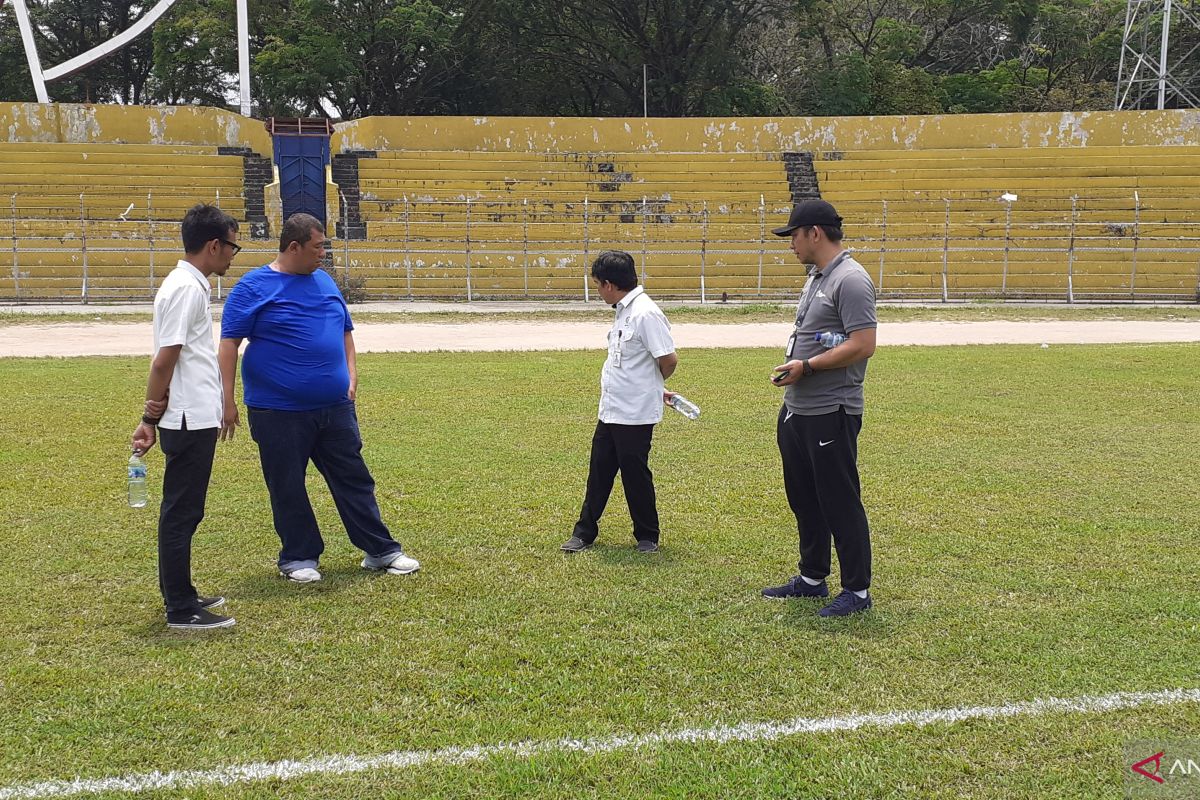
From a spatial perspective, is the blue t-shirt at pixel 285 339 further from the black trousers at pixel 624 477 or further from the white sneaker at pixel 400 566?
the black trousers at pixel 624 477

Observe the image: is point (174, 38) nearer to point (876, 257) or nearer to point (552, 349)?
point (876, 257)

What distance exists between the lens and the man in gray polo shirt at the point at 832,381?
428cm

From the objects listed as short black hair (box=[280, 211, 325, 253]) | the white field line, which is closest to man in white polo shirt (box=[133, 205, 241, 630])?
short black hair (box=[280, 211, 325, 253])

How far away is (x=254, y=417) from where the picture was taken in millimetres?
4895

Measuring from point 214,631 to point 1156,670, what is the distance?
11.6 feet

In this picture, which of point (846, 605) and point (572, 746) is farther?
point (846, 605)

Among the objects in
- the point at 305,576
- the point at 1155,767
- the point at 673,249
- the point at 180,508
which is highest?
the point at 673,249

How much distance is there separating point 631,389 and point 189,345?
82.2 inches

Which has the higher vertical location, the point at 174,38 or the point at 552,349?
the point at 174,38

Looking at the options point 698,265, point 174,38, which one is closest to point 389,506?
point 698,265

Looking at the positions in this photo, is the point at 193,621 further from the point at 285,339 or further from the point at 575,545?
the point at 575,545

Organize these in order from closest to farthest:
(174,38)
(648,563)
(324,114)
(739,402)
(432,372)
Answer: (648,563) → (739,402) → (432,372) → (174,38) → (324,114)

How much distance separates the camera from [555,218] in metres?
27.7

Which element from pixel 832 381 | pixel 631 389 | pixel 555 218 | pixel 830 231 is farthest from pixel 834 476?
pixel 555 218
